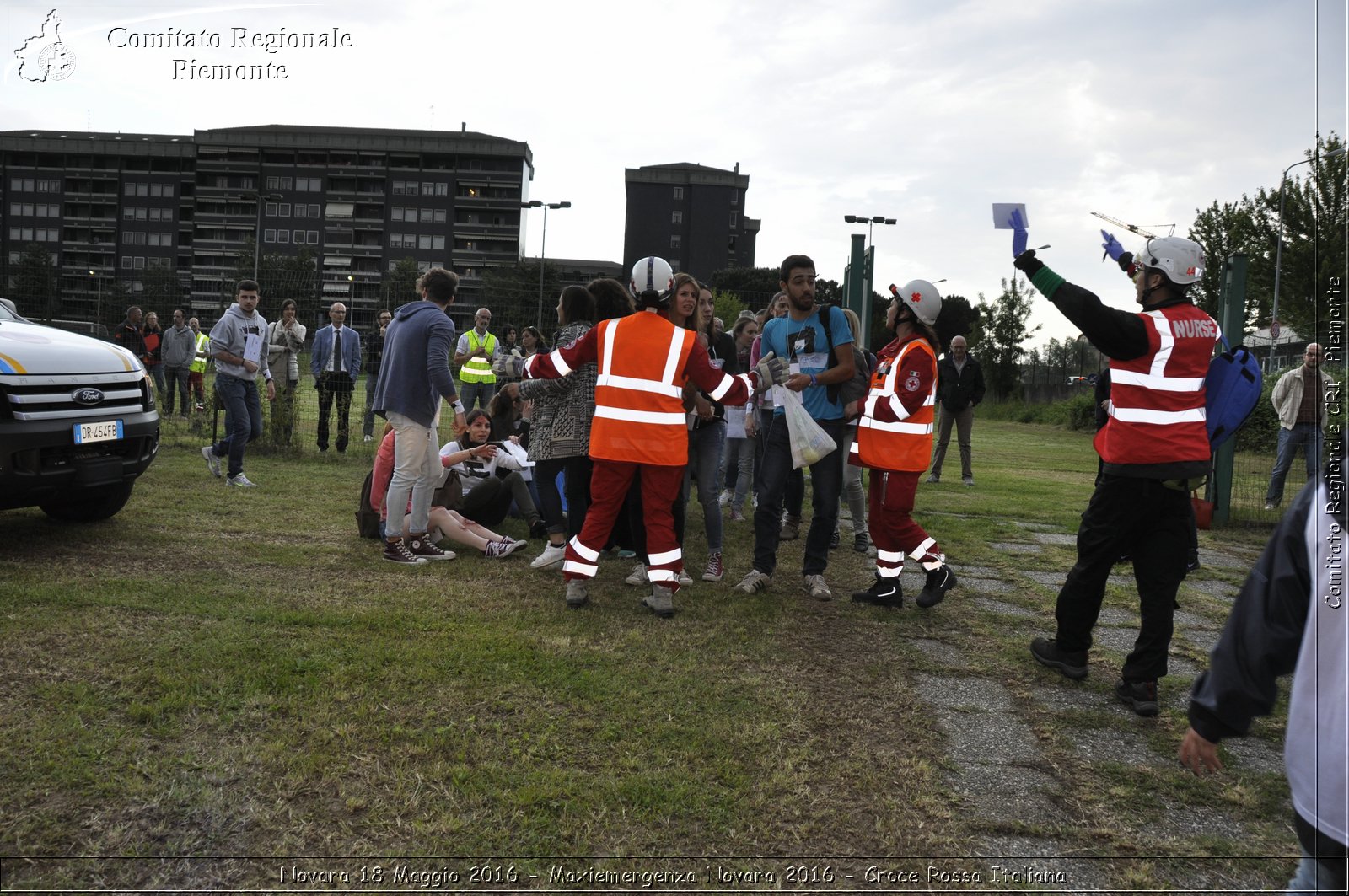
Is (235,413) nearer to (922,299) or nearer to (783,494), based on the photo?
(783,494)

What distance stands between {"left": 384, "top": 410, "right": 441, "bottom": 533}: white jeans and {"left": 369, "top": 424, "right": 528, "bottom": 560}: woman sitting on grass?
0.46 metres

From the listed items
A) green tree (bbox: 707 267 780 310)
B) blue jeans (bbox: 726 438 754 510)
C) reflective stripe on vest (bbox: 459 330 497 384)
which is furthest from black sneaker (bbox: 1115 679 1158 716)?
green tree (bbox: 707 267 780 310)

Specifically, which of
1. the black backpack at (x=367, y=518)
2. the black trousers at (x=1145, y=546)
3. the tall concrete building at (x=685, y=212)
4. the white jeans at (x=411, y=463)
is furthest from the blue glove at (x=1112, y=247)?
the tall concrete building at (x=685, y=212)

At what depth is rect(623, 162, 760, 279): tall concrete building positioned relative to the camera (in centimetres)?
9231

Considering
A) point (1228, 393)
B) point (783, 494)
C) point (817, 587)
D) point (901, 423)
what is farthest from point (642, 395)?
point (1228, 393)

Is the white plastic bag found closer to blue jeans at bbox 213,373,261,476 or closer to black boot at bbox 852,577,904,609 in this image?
black boot at bbox 852,577,904,609

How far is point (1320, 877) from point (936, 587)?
4368mm

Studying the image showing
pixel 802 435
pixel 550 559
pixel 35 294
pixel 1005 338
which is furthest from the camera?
pixel 1005 338

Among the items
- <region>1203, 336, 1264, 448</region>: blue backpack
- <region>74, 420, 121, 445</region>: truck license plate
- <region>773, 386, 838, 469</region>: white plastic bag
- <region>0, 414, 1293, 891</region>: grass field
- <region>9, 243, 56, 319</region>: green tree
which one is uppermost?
<region>9, 243, 56, 319</region>: green tree

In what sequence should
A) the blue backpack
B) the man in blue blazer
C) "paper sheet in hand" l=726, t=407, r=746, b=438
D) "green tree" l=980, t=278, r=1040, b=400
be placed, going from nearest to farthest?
the blue backpack, "paper sheet in hand" l=726, t=407, r=746, b=438, the man in blue blazer, "green tree" l=980, t=278, r=1040, b=400

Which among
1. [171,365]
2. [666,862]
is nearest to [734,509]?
[666,862]

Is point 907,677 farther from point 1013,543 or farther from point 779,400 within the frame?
point 1013,543

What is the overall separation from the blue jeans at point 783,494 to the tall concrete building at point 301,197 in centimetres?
8778

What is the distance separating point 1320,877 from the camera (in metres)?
1.78
